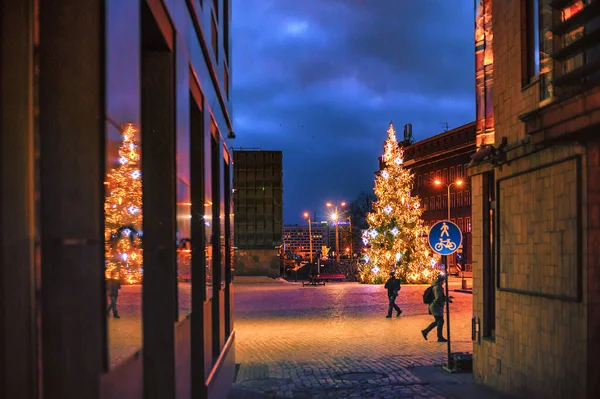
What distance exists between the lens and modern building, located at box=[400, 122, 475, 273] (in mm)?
69750

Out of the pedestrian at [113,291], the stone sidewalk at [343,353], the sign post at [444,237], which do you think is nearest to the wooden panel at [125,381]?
the pedestrian at [113,291]

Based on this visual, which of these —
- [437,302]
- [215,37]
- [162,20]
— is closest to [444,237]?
[437,302]

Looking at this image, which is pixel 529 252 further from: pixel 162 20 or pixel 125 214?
pixel 125 214

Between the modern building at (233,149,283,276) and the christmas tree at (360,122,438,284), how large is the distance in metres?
6.94

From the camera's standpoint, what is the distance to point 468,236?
6912 centimetres

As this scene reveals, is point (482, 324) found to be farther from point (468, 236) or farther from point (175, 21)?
point (468, 236)

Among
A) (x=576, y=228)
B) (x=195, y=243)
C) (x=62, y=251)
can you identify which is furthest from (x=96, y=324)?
(x=576, y=228)

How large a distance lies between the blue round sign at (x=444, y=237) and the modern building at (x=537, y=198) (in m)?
0.88

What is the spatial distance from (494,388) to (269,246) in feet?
129

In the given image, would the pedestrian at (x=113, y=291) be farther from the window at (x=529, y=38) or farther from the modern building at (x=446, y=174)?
the modern building at (x=446, y=174)

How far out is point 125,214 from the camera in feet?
13.2

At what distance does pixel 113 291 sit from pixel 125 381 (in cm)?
57

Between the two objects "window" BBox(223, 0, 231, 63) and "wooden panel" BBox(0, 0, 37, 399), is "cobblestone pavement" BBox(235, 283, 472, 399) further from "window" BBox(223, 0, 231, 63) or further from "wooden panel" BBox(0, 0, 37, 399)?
"wooden panel" BBox(0, 0, 37, 399)

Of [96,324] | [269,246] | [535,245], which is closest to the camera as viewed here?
[96,324]
